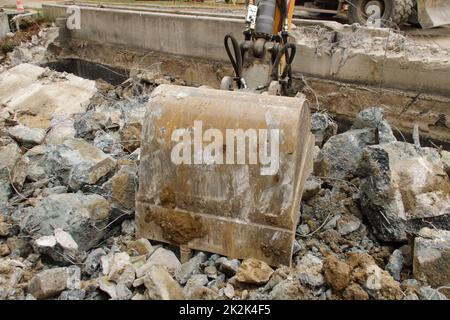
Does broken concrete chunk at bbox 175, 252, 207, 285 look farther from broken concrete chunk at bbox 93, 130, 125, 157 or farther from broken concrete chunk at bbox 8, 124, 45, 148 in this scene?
broken concrete chunk at bbox 8, 124, 45, 148

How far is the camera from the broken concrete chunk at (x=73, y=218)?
3.10 m

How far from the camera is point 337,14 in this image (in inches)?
309

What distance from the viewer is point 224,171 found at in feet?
9.21

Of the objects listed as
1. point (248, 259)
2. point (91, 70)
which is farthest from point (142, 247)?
point (91, 70)

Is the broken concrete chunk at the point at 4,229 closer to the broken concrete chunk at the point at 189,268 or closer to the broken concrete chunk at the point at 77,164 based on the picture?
the broken concrete chunk at the point at 77,164

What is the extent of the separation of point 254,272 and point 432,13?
613 centimetres

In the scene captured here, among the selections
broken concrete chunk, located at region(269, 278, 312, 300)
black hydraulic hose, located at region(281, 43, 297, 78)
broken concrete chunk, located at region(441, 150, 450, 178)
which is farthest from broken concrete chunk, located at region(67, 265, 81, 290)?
broken concrete chunk, located at region(441, 150, 450, 178)

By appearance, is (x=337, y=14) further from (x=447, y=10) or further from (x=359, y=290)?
(x=359, y=290)

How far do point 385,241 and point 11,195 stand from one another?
3179 millimetres

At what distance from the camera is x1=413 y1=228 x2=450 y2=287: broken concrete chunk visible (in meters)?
2.70

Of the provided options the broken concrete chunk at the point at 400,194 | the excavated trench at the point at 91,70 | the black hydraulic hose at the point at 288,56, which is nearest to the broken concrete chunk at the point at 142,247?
the broken concrete chunk at the point at 400,194

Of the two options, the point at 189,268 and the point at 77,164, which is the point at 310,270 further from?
the point at 77,164

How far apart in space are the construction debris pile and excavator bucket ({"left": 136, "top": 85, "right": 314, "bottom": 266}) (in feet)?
0.49

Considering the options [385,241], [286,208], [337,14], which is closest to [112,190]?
[286,208]
